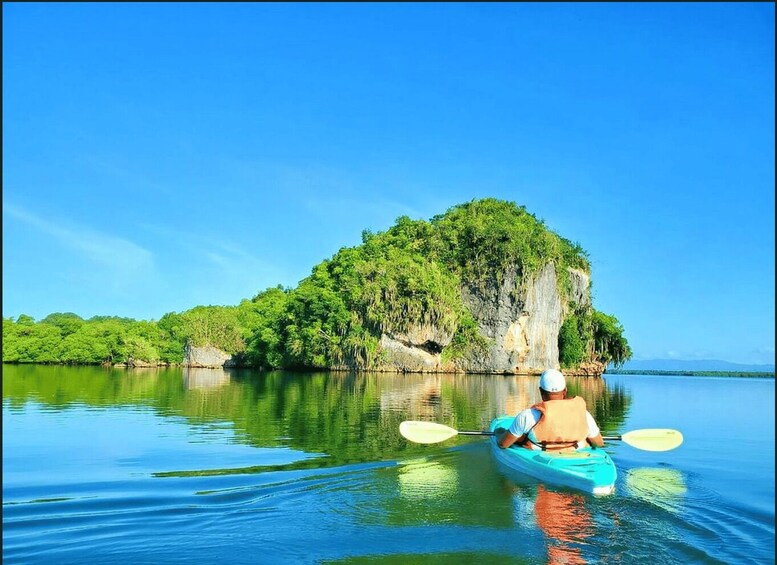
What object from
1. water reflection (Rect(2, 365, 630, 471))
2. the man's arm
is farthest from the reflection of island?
the man's arm

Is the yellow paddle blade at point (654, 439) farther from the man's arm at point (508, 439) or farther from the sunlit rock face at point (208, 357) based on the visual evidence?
the sunlit rock face at point (208, 357)

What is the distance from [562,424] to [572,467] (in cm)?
68

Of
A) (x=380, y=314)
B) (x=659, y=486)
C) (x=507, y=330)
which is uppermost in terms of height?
(x=380, y=314)

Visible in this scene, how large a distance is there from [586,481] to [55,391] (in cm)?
2466

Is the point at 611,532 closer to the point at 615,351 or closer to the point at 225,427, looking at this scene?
the point at 225,427

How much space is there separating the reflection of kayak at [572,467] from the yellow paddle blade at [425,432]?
70.7 inches

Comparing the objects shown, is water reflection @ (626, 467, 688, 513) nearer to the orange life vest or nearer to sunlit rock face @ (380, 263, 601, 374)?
the orange life vest

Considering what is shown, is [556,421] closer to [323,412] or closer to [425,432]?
[425,432]

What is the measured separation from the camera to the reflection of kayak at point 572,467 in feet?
24.5

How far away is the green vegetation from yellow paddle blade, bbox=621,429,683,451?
4149cm

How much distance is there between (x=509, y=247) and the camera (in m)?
55.1

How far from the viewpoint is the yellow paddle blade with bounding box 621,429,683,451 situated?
9930 millimetres

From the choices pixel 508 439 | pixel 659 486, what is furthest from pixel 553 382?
pixel 659 486

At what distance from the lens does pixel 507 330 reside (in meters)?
55.5
